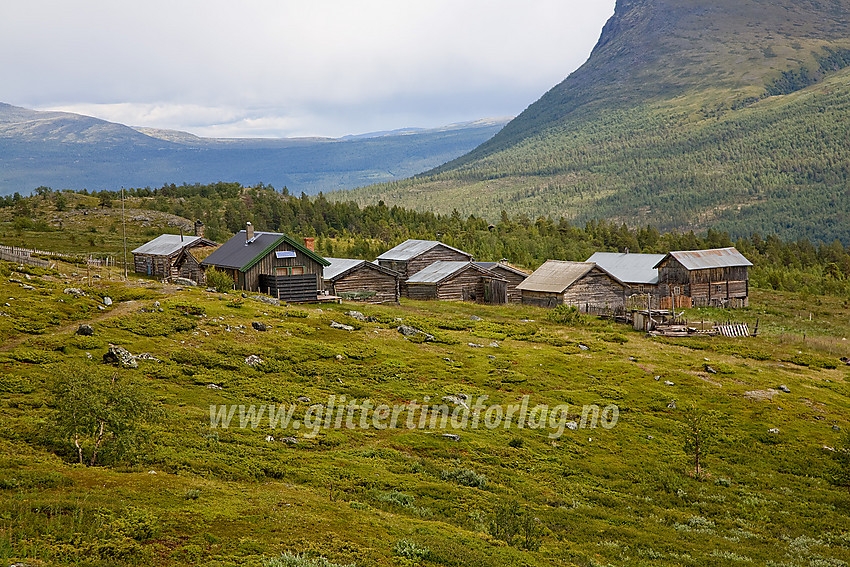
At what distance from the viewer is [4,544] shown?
510 inches

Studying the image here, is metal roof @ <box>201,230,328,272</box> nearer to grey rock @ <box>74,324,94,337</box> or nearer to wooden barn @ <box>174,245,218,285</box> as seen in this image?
wooden barn @ <box>174,245,218,285</box>

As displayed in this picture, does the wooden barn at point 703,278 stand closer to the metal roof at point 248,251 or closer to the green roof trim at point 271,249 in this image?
the metal roof at point 248,251

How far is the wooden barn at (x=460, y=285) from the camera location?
7438 centimetres

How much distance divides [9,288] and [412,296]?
4252 centimetres

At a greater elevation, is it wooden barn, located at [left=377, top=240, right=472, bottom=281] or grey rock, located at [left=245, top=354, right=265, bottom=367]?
wooden barn, located at [left=377, top=240, right=472, bottom=281]

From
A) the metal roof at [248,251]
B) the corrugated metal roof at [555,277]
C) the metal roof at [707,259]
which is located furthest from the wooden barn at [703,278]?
the metal roof at [248,251]

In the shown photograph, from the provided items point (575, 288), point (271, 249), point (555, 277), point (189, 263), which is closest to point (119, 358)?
point (271, 249)

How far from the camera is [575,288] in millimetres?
71625

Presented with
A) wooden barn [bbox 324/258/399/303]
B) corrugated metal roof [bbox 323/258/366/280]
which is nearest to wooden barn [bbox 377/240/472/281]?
wooden barn [bbox 324/258/399/303]

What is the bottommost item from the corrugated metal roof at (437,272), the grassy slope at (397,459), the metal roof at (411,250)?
the grassy slope at (397,459)

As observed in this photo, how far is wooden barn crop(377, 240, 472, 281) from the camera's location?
84.4 metres

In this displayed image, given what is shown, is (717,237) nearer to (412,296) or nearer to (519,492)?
(412,296)

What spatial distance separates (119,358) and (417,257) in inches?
2184

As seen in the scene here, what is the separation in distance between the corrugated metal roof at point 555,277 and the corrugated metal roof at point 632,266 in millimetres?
13966
